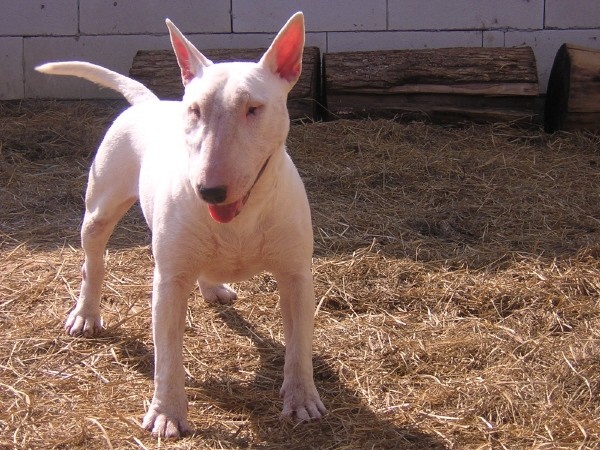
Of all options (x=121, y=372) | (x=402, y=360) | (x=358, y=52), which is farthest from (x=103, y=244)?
(x=358, y=52)

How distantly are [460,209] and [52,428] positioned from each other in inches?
121

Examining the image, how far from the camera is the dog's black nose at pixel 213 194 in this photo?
258 centimetres

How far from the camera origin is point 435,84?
22.9 feet

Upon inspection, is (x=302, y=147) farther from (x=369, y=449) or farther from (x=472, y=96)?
(x=369, y=449)

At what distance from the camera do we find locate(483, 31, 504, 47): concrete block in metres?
7.46

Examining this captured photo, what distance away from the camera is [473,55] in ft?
23.1

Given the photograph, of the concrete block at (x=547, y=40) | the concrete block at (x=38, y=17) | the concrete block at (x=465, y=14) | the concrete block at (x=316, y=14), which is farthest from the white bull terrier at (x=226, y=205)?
the concrete block at (x=547, y=40)

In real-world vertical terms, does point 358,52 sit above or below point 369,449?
above

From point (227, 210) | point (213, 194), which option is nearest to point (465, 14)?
point (227, 210)

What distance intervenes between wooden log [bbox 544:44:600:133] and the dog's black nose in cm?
492

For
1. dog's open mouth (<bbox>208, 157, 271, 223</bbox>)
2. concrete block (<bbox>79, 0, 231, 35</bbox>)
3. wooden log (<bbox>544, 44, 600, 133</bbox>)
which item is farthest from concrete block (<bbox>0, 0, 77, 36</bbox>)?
dog's open mouth (<bbox>208, 157, 271, 223</bbox>)

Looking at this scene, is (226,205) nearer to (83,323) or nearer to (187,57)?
(187,57)

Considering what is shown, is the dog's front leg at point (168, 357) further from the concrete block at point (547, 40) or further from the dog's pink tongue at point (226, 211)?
the concrete block at point (547, 40)

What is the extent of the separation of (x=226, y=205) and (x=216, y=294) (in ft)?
5.07
